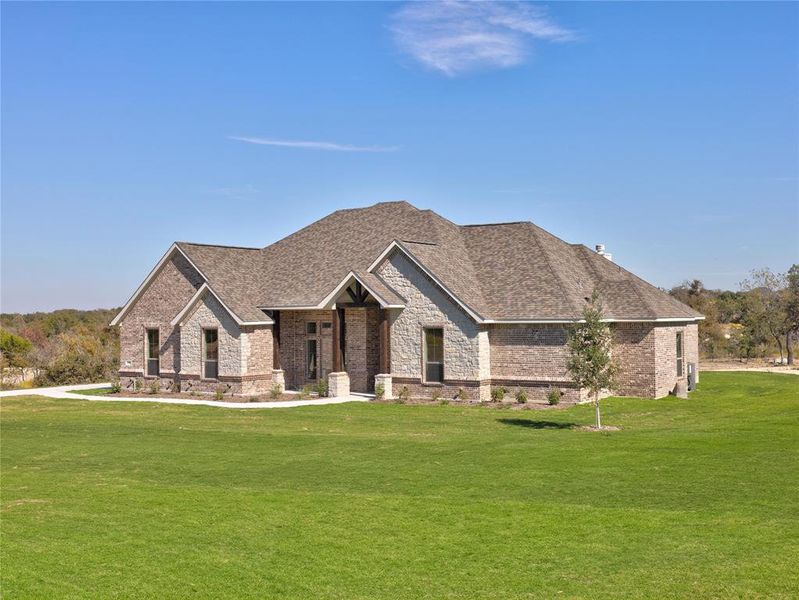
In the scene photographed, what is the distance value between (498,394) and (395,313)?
18.5 ft

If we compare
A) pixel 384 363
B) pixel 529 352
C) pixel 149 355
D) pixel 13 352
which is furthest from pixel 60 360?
pixel 529 352

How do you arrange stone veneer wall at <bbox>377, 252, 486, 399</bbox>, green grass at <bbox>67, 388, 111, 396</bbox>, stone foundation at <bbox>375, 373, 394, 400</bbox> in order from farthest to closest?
green grass at <bbox>67, 388, 111, 396</bbox>, stone foundation at <bbox>375, 373, 394, 400</bbox>, stone veneer wall at <bbox>377, 252, 486, 399</bbox>

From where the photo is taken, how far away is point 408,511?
14.9 meters

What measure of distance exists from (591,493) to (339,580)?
20.9 feet

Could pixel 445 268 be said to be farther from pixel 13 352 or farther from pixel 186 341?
pixel 13 352

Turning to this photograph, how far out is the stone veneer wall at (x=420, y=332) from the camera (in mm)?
33781

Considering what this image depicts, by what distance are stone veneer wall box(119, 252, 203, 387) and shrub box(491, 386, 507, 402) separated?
14981 mm

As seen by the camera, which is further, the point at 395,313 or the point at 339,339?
the point at 339,339

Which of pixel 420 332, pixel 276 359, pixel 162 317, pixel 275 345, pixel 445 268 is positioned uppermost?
pixel 445 268

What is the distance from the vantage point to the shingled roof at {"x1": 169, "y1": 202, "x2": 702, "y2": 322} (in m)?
34.1

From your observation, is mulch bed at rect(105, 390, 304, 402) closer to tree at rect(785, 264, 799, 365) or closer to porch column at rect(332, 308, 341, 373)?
porch column at rect(332, 308, 341, 373)

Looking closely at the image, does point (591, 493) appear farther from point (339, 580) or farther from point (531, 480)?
point (339, 580)

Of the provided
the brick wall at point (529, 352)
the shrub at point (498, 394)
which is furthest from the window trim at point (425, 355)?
the shrub at point (498, 394)

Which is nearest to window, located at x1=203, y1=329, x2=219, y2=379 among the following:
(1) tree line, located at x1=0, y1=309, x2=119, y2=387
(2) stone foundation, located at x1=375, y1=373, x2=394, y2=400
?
(2) stone foundation, located at x1=375, y1=373, x2=394, y2=400
